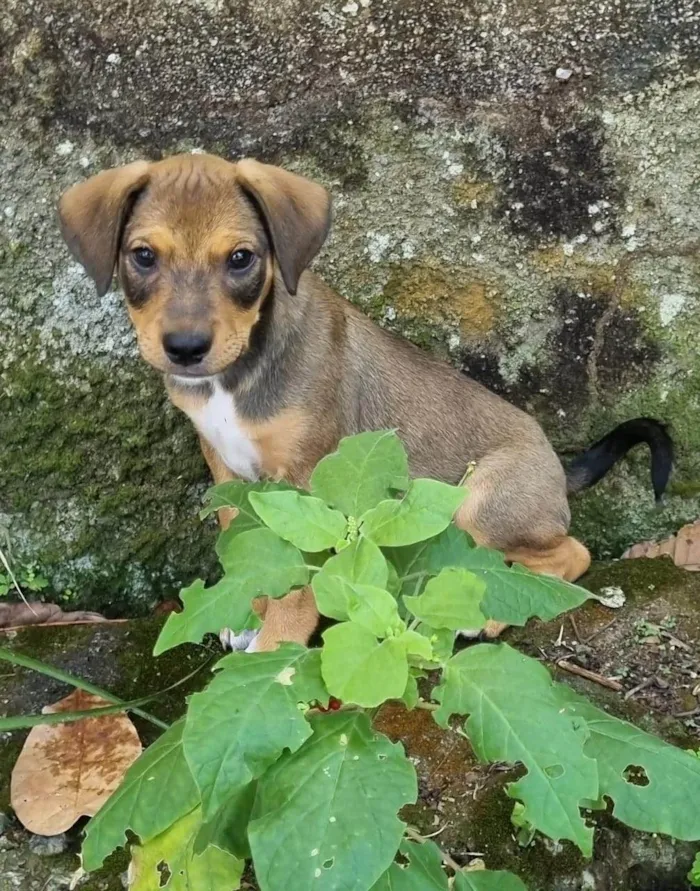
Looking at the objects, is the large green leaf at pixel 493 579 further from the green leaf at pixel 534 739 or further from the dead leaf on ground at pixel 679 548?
the dead leaf on ground at pixel 679 548

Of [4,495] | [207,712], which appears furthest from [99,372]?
[207,712]

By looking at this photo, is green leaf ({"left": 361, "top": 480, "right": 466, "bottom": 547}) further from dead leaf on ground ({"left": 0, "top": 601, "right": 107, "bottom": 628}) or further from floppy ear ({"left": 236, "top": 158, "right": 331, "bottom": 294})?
dead leaf on ground ({"left": 0, "top": 601, "right": 107, "bottom": 628})

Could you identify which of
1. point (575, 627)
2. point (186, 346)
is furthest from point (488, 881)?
point (186, 346)

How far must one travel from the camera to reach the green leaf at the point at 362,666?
1.65 m

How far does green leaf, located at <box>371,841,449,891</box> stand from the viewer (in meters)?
1.87

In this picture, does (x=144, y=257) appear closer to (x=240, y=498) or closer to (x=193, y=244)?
(x=193, y=244)

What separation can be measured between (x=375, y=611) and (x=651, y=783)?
850 millimetres

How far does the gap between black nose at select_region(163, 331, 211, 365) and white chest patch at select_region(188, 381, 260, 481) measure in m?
0.52

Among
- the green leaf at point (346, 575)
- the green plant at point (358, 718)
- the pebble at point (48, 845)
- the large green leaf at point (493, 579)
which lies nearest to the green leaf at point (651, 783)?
the green plant at point (358, 718)

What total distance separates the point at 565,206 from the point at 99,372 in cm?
209

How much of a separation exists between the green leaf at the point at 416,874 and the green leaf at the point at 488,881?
117 mm

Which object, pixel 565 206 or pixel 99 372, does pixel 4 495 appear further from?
pixel 565 206

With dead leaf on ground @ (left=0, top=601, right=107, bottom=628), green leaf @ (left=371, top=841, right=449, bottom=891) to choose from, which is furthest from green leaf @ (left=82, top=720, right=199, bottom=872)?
dead leaf on ground @ (left=0, top=601, right=107, bottom=628)

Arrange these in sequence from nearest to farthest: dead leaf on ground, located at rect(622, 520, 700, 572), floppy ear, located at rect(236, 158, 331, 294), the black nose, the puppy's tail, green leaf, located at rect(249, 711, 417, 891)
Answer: green leaf, located at rect(249, 711, 417, 891), the black nose, floppy ear, located at rect(236, 158, 331, 294), the puppy's tail, dead leaf on ground, located at rect(622, 520, 700, 572)
